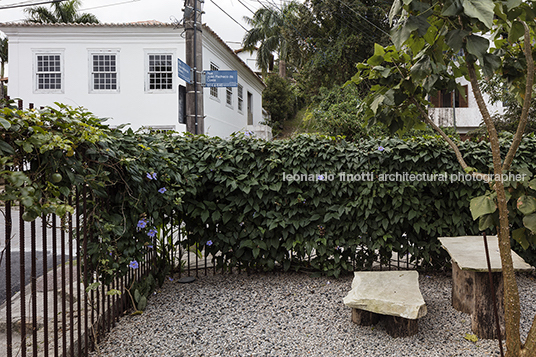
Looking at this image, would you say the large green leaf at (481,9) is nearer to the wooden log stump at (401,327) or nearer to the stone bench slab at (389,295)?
the stone bench slab at (389,295)

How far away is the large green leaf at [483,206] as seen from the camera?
1.59m

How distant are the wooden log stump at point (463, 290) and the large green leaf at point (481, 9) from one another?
211 cm

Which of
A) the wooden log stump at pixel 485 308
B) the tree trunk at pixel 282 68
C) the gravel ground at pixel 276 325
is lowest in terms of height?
the gravel ground at pixel 276 325

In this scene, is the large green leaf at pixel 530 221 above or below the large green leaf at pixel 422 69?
below

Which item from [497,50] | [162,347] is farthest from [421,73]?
[162,347]

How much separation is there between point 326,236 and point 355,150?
964 mm

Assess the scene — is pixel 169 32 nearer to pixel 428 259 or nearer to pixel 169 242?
pixel 169 242

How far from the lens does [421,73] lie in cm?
163

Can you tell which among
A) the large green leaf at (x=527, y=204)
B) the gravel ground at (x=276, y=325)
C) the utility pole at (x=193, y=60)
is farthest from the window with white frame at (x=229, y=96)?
the large green leaf at (x=527, y=204)

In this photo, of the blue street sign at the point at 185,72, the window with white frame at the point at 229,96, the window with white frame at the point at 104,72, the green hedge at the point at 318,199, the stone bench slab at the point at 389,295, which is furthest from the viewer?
the window with white frame at the point at 229,96

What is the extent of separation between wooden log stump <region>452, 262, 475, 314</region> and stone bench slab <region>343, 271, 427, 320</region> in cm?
34

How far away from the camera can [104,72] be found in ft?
38.2

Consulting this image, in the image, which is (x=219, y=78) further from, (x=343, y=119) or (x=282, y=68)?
(x=282, y=68)

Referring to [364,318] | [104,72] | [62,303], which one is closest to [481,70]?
[364,318]
